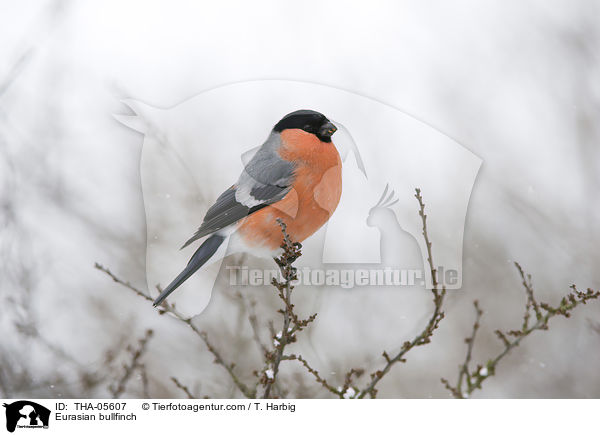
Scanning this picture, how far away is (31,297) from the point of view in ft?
6.97

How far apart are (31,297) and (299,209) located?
1.23 meters

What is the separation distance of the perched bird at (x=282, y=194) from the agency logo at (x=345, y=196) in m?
0.12

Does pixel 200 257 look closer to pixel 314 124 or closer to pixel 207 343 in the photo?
pixel 207 343

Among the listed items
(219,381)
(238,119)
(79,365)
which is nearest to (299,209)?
(238,119)

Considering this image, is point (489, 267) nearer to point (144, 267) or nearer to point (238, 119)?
point (238, 119)
